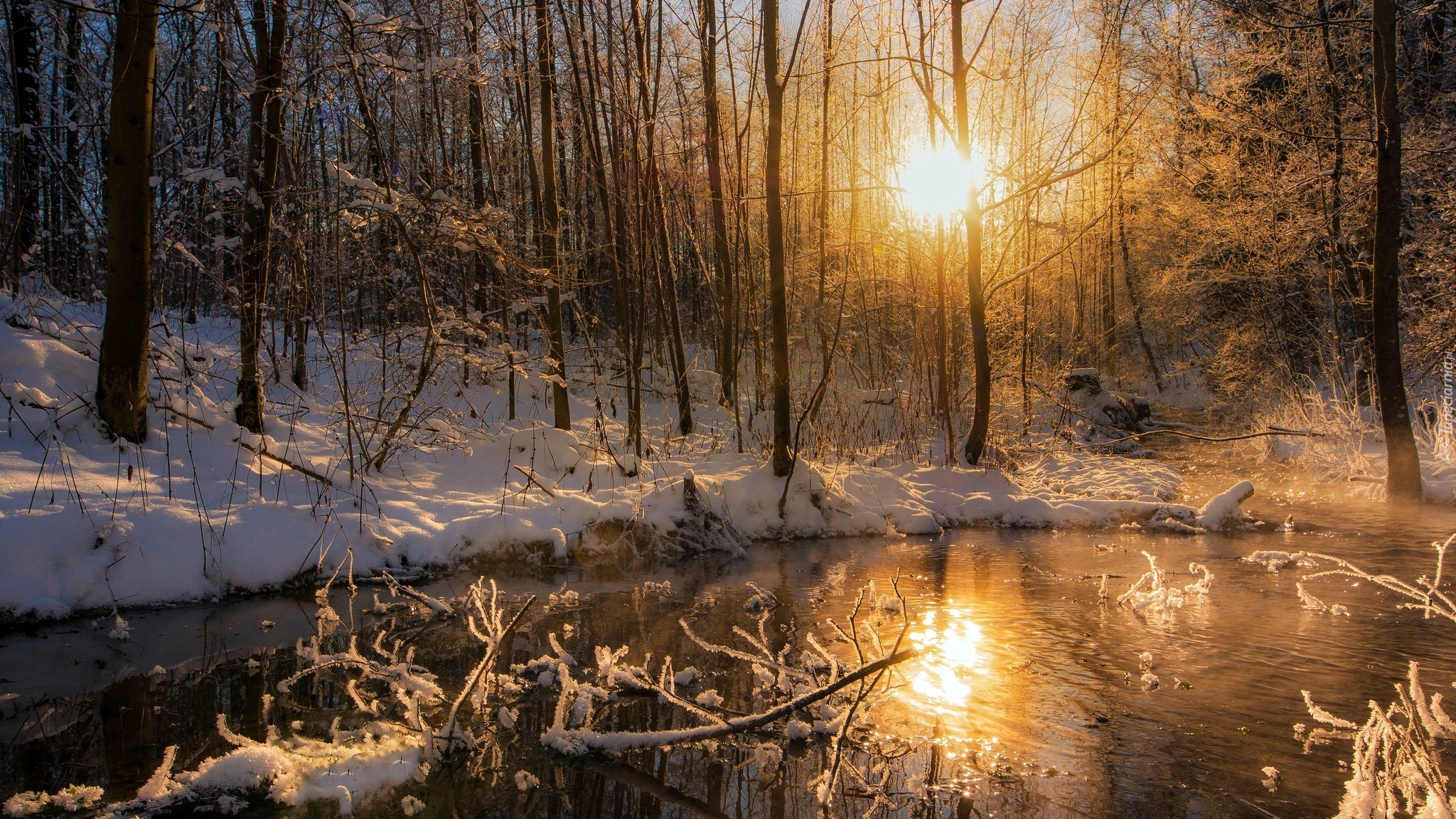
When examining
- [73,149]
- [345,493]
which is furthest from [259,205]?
[73,149]

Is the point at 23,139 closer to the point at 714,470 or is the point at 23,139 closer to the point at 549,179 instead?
the point at 549,179

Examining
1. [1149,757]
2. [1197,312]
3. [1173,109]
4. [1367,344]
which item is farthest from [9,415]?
[1197,312]

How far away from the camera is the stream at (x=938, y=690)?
2861 millimetres

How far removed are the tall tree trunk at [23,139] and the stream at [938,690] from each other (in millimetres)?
4029

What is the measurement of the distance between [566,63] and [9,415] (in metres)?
9.77

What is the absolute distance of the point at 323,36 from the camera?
20.6 ft

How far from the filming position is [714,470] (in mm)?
8961

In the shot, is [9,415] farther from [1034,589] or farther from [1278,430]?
[1278,430]

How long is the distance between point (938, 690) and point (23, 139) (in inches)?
431

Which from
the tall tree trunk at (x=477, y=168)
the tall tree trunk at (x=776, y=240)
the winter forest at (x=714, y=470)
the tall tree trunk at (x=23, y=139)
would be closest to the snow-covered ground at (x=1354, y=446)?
the winter forest at (x=714, y=470)

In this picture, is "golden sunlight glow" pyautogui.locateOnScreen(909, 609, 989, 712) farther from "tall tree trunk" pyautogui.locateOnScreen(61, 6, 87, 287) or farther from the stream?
"tall tree trunk" pyautogui.locateOnScreen(61, 6, 87, 287)

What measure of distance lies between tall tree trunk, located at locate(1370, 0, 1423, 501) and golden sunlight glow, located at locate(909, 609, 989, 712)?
254 inches

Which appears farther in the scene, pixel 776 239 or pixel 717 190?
pixel 717 190

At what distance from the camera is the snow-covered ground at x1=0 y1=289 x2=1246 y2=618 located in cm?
495
